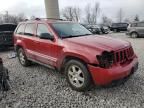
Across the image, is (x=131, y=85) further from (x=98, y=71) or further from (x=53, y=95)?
(x=53, y=95)

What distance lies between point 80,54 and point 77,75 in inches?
22.5

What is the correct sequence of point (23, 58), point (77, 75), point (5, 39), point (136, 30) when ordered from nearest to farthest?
point (77, 75), point (23, 58), point (5, 39), point (136, 30)

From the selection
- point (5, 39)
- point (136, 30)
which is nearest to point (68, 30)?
point (5, 39)

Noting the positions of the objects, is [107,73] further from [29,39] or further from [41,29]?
[29,39]

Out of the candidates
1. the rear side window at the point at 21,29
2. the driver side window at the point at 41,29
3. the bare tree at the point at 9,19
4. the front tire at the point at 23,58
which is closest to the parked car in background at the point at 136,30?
the rear side window at the point at 21,29

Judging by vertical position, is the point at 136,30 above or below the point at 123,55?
below

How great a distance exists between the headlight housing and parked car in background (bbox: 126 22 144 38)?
14777 mm

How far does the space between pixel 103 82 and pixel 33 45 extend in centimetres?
290

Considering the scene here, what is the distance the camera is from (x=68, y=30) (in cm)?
560

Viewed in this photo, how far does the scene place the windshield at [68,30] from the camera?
17.4 feet

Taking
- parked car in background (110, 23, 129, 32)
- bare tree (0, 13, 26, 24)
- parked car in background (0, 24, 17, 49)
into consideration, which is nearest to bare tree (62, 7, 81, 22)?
bare tree (0, 13, 26, 24)

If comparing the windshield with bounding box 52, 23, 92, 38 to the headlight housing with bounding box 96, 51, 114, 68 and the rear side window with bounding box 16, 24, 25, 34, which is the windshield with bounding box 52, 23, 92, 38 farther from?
the rear side window with bounding box 16, 24, 25, 34

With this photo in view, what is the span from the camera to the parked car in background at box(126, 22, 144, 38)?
58.5 feet

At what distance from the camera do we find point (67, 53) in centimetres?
470
